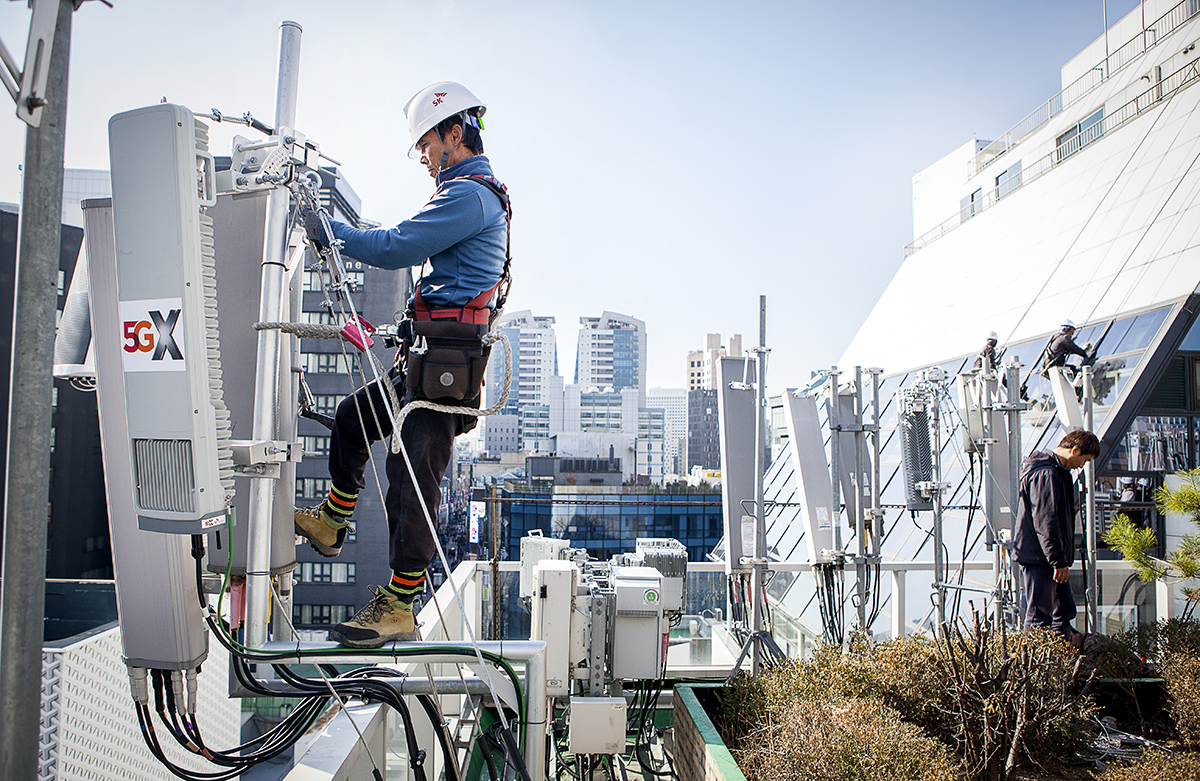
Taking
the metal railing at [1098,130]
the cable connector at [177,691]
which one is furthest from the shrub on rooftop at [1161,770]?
the metal railing at [1098,130]

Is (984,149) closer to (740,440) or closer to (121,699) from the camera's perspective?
(740,440)

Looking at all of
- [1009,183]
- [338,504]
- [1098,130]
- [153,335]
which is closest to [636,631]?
[338,504]

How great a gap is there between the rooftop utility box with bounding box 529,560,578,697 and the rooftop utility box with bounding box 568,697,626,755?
151mm

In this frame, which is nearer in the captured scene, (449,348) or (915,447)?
(449,348)

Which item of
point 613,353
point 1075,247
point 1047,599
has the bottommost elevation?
point 1047,599

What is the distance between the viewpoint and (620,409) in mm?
84062

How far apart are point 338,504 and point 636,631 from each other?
1883 millimetres

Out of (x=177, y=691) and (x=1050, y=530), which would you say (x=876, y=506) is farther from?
(x=177, y=691)

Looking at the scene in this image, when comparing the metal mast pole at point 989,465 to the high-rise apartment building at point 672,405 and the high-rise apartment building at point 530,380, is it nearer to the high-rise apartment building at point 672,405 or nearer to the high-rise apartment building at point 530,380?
the high-rise apartment building at point 530,380

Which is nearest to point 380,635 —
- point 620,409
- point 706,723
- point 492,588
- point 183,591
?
point 183,591

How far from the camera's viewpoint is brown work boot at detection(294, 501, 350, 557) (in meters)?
2.75

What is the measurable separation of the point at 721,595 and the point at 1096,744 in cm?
396

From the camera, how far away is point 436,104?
2.58m

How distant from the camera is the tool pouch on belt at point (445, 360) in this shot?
2.46 m
